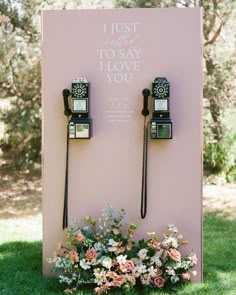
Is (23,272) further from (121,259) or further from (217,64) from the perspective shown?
(217,64)

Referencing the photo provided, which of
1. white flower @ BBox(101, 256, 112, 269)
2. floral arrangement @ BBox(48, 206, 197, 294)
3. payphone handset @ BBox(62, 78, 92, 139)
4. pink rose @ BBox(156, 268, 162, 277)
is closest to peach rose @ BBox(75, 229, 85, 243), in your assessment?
floral arrangement @ BBox(48, 206, 197, 294)

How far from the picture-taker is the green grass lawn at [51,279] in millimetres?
4113

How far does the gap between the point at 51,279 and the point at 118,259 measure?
66 cm

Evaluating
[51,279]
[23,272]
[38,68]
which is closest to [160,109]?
[51,279]

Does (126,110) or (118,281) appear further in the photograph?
(126,110)

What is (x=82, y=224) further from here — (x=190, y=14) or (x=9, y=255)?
(x=190, y=14)

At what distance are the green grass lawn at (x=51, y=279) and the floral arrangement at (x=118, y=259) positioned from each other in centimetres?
10

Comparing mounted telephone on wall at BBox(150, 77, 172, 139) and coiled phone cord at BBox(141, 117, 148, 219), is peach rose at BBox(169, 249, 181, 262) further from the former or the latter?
mounted telephone on wall at BBox(150, 77, 172, 139)

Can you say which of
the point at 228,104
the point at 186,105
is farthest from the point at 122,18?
the point at 228,104

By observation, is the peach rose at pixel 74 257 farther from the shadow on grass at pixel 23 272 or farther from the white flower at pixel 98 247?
the shadow on grass at pixel 23 272

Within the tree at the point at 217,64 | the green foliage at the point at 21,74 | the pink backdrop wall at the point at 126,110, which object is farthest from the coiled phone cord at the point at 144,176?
the green foliage at the point at 21,74

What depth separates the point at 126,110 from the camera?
421 cm

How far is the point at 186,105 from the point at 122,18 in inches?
31.6

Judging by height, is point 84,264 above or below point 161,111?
below
